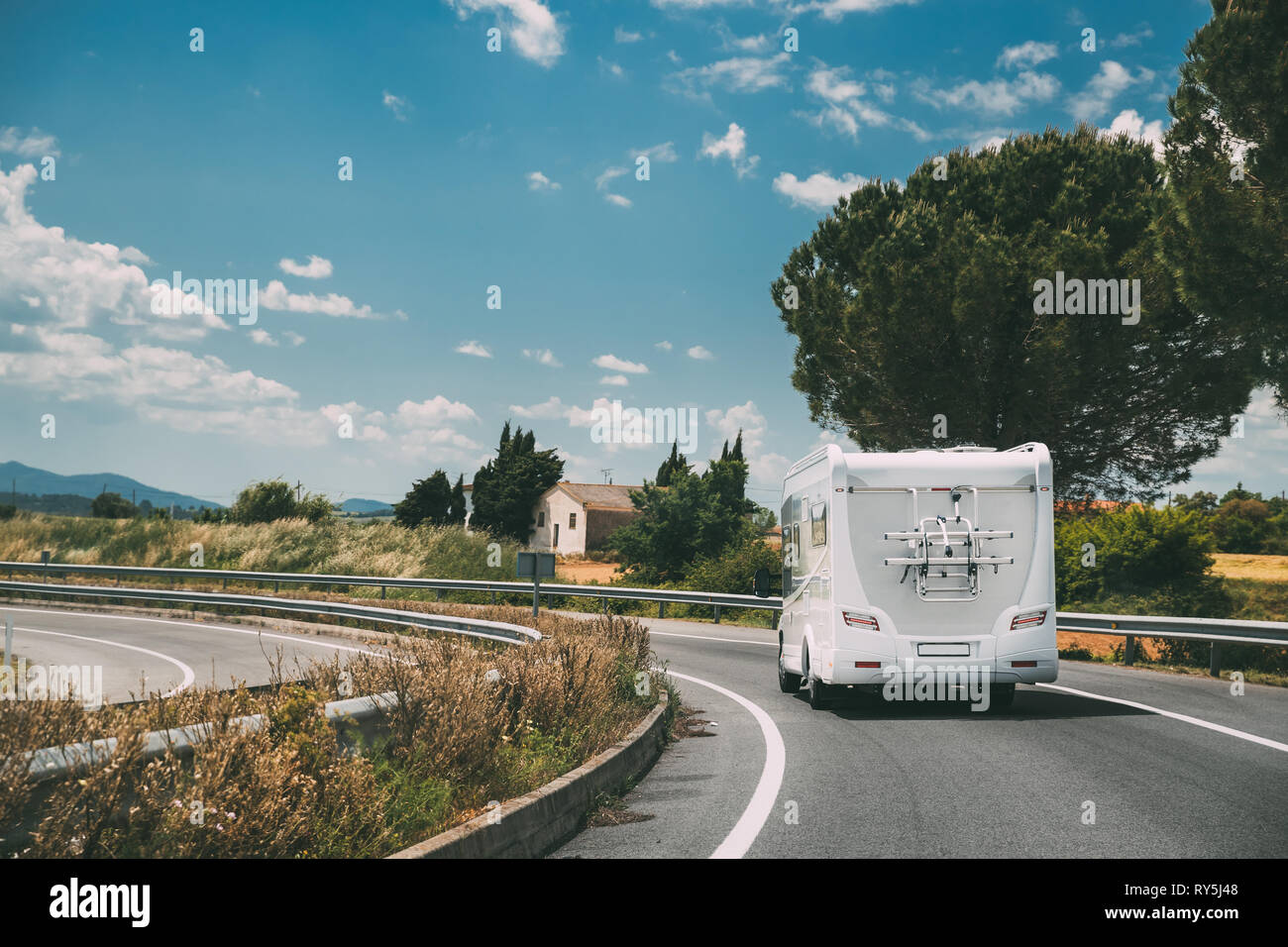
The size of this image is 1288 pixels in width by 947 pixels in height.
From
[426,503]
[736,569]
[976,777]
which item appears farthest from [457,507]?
[976,777]

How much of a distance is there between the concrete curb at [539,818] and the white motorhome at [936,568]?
140 inches

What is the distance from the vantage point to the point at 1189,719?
34.8 feet

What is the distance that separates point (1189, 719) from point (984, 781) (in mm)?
4339

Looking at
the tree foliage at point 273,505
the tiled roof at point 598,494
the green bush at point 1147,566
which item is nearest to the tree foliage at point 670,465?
the tiled roof at point 598,494

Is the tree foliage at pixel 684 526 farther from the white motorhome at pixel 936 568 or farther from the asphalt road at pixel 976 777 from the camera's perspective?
the white motorhome at pixel 936 568

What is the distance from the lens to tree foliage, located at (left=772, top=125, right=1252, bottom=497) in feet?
78.2

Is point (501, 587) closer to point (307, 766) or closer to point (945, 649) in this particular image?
point (945, 649)

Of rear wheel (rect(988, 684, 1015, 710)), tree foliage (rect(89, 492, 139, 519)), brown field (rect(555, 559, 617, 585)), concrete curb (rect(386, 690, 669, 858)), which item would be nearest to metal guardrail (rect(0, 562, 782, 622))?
rear wheel (rect(988, 684, 1015, 710))

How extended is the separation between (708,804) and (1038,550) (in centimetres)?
556

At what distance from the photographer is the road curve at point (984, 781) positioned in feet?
19.3

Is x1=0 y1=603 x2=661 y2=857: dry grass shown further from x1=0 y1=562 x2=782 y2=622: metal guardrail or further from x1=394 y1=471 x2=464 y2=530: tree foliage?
x1=394 y1=471 x2=464 y2=530: tree foliage
